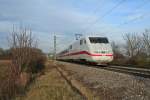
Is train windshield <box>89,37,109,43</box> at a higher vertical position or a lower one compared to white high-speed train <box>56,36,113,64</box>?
higher

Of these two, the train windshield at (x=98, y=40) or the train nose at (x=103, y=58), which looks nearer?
the train nose at (x=103, y=58)

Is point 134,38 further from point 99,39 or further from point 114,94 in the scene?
point 114,94

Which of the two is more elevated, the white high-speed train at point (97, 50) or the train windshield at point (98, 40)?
the train windshield at point (98, 40)

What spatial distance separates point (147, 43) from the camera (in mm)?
58406

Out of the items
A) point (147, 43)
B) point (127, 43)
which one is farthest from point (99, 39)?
point (127, 43)

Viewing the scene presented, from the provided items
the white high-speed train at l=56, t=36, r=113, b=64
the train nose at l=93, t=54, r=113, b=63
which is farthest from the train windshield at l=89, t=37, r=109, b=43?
the train nose at l=93, t=54, r=113, b=63

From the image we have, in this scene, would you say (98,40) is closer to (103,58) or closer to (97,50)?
(97,50)

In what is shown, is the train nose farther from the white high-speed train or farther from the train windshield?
the train windshield

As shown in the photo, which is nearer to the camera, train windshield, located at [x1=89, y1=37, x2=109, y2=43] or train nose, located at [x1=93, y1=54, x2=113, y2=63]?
train nose, located at [x1=93, y1=54, x2=113, y2=63]

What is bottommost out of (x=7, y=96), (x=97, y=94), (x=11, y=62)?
(x=7, y=96)

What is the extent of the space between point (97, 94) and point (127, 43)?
63.6m

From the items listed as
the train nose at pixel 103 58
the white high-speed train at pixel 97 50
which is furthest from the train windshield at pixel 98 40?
the train nose at pixel 103 58

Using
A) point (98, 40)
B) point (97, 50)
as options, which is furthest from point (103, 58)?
point (98, 40)

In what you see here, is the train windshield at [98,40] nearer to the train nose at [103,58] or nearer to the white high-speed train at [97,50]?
the white high-speed train at [97,50]
